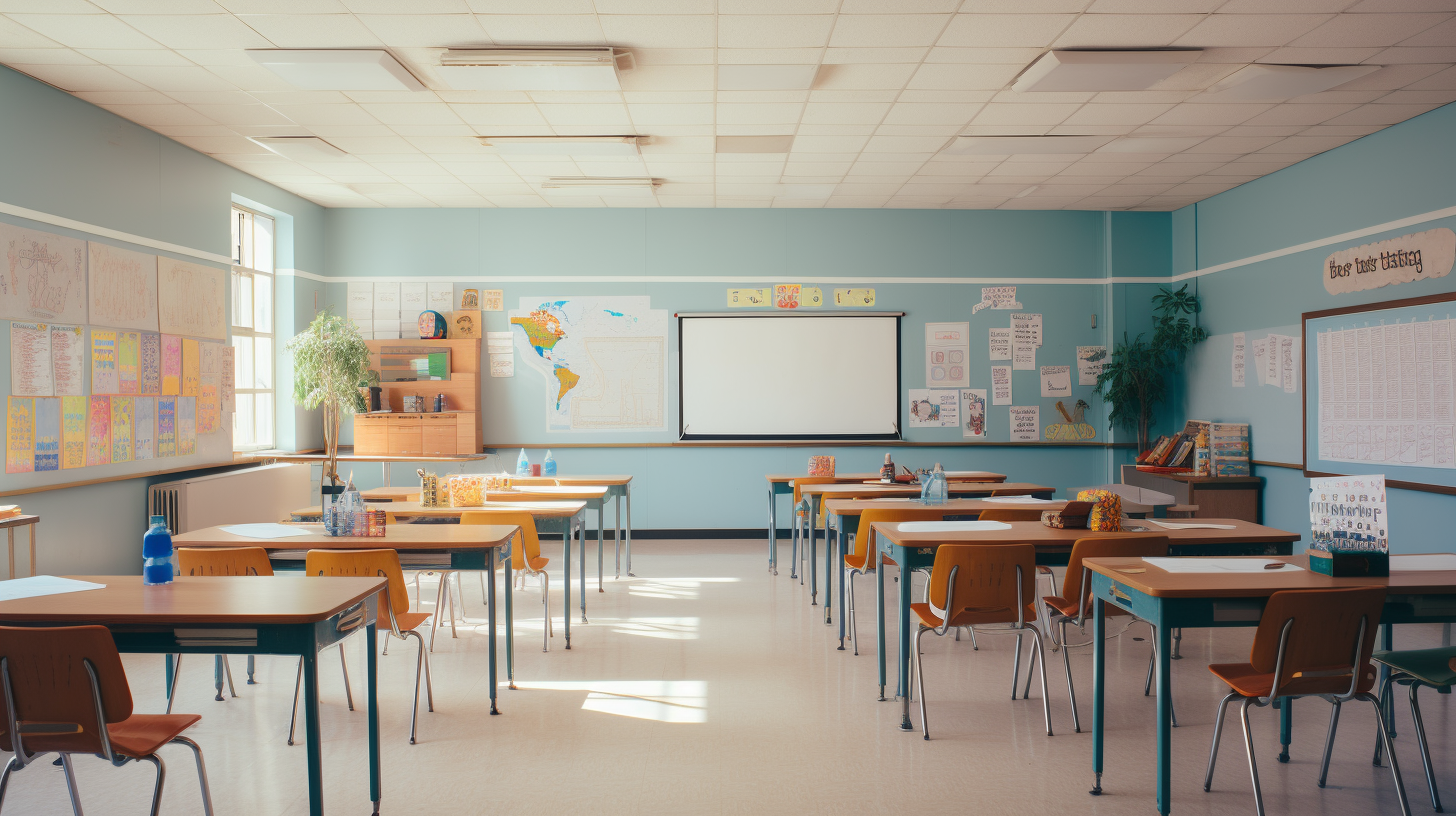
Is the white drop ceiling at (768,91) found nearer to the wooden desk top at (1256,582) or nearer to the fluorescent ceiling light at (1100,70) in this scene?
the fluorescent ceiling light at (1100,70)

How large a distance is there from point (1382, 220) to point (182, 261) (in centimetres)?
832

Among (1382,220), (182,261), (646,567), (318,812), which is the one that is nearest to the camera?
(318,812)

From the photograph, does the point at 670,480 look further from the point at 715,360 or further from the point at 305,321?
the point at 305,321

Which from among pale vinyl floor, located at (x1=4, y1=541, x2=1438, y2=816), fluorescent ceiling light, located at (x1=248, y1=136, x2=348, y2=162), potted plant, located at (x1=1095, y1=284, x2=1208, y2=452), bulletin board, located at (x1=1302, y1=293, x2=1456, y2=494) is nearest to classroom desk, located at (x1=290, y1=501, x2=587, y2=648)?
pale vinyl floor, located at (x1=4, y1=541, x2=1438, y2=816)

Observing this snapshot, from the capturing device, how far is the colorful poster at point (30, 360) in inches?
176

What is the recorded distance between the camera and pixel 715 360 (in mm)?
8008

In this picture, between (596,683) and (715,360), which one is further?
(715,360)

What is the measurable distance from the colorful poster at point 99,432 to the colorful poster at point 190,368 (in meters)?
0.72

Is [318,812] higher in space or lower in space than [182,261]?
lower

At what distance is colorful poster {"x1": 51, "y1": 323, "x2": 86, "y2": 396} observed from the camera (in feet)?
15.5

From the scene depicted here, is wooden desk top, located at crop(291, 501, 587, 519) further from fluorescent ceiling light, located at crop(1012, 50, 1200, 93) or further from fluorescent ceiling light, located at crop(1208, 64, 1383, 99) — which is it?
fluorescent ceiling light, located at crop(1208, 64, 1383, 99)

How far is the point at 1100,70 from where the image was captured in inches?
173

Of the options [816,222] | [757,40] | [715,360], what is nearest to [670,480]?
[715,360]

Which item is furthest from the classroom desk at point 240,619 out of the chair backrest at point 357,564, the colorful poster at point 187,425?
the colorful poster at point 187,425
